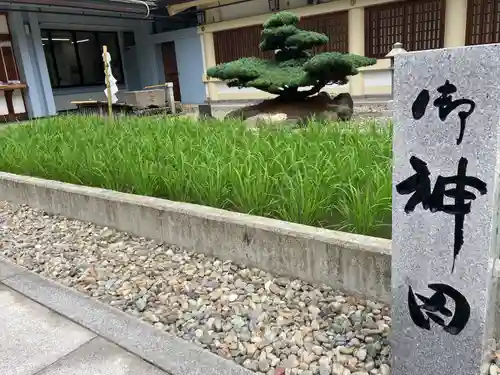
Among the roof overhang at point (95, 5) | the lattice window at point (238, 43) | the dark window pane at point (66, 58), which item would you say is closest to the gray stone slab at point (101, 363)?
the lattice window at point (238, 43)

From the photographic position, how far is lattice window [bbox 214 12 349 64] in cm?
1068

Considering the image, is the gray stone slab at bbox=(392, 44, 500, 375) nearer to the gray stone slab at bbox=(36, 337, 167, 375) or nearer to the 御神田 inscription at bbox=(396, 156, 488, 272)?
the 御神田 inscription at bbox=(396, 156, 488, 272)

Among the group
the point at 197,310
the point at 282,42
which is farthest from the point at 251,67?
the point at 197,310

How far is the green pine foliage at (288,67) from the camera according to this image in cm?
703

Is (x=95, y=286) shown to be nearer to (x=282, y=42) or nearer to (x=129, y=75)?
(x=282, y=42)

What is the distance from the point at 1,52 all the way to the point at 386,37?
34.1 ft

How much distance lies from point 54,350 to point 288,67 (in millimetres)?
6450

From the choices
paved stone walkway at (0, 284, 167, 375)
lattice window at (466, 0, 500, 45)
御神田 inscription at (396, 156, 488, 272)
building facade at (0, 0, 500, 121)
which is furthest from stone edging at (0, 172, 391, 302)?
lattice window at (466, 0, 500, 45)

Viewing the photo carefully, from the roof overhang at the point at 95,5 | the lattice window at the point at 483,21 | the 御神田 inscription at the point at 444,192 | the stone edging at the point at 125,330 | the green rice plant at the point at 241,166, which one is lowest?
the stone edging at the point at 125,330

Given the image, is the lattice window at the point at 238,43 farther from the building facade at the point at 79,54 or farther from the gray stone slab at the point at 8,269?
the gray stone slab at the point at 8,269

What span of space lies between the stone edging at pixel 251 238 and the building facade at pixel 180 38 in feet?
25.5

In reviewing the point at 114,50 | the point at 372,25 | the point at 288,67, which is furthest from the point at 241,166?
the point at 114,50

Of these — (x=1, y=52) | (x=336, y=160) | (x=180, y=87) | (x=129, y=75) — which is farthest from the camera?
(x=129, y=75)

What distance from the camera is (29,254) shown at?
3.91 metres
